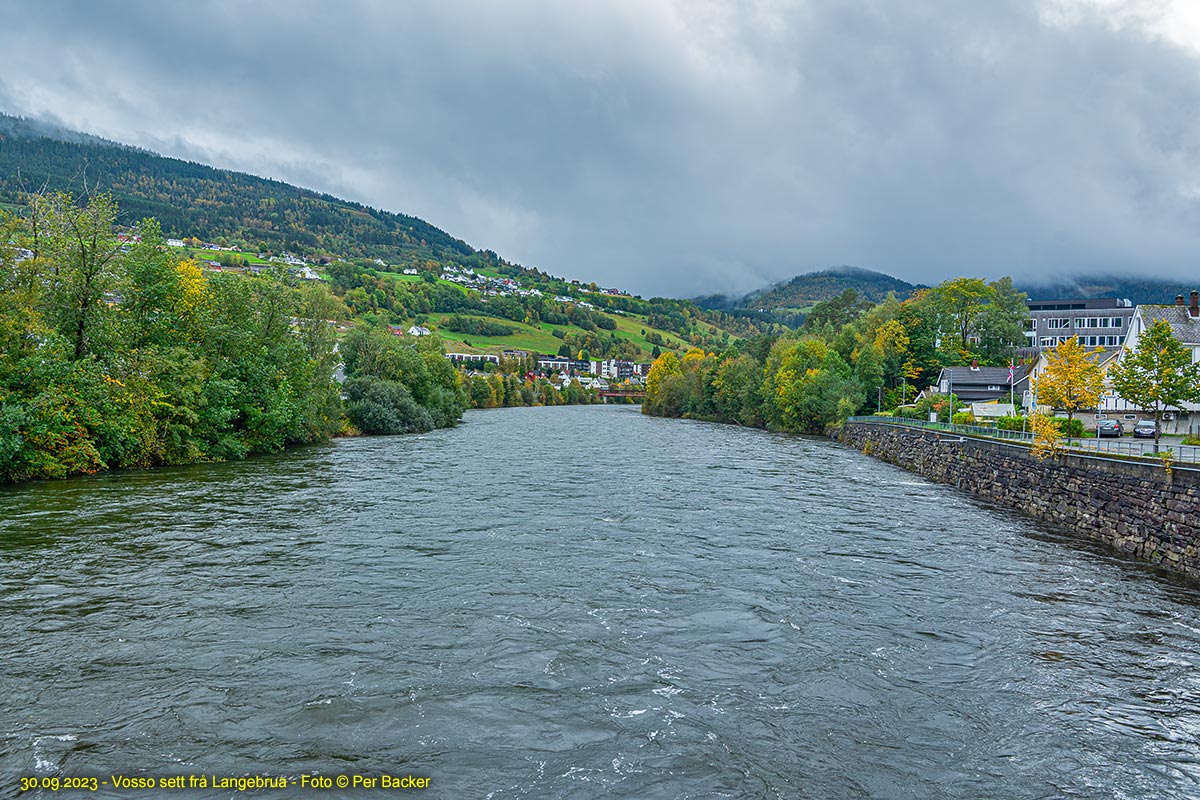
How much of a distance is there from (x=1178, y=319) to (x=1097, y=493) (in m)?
44.3

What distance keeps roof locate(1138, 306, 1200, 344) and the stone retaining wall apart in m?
24.4

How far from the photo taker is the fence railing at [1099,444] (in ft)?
85.3

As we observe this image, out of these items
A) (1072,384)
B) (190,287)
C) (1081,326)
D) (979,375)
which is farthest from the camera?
(1081,326)

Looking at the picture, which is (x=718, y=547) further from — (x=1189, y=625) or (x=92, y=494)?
(x=92, y=494)

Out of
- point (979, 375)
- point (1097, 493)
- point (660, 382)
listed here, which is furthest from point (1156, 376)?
point (660, 382)

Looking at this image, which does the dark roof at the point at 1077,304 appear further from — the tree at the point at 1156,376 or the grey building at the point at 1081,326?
the tree at the point at 1156,376

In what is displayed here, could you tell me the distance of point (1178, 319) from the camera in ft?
194

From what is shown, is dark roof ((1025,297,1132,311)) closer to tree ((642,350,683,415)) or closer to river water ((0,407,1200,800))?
tree ((642,350,683,415))

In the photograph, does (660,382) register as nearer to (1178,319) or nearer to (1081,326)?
(1081,326)

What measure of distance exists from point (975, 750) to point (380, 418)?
63.8m

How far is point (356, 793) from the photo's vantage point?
9062 millimetres

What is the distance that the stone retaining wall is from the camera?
21625mm

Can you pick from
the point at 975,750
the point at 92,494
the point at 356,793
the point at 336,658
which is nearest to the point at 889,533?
the point at 975,750

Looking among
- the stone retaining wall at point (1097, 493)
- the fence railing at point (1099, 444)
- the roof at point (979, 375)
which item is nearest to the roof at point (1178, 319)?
the fence railing at point (1099, 444)
